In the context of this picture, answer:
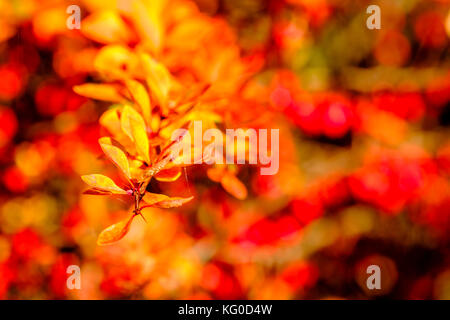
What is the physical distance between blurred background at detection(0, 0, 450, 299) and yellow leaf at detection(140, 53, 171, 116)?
18mm

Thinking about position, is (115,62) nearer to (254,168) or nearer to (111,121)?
A: (111,121)

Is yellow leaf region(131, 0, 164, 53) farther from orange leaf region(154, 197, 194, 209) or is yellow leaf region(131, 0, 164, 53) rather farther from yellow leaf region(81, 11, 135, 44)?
orange leaf region(154, 197, 194, 209)

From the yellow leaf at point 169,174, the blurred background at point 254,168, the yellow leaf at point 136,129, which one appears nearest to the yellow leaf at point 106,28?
the blurred background at point 254,168

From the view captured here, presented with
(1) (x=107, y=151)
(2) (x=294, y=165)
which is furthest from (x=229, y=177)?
(1) (x=107, y=151)

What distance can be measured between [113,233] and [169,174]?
0.16 metres

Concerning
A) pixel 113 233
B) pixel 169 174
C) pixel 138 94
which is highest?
pixel 138 94

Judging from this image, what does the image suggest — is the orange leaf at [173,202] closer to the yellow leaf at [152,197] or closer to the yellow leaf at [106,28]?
the yellow leaf at [152,197]

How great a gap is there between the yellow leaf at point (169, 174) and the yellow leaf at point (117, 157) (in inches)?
2.2

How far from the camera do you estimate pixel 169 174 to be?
0.89m

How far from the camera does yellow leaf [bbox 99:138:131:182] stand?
2.84ft

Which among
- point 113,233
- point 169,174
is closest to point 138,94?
point 169,174

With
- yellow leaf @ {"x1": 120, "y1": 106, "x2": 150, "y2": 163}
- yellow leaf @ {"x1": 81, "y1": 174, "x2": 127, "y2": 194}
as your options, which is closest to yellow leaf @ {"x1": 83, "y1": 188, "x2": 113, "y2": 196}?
yellow leaf @ {"x1": 81, "y1": 174, "x2": 127, "y2": 194}

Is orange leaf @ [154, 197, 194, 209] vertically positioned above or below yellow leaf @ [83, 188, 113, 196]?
below

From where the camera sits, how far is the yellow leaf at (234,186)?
891mm
